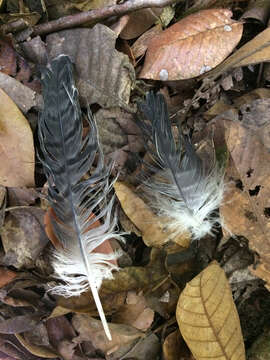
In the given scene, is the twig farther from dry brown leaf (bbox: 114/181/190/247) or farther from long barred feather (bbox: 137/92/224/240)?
dry brown leaf (bbox: 114/181/190/247)

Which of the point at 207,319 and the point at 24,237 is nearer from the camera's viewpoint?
the point at 207,319

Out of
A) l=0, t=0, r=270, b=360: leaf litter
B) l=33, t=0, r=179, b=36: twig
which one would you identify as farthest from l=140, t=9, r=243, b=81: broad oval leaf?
l=33, t=0, r=179, b=36: twig

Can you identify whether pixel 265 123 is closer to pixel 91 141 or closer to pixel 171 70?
pixel 171 70

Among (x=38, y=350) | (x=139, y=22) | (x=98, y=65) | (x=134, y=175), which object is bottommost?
(x=38, y=350)

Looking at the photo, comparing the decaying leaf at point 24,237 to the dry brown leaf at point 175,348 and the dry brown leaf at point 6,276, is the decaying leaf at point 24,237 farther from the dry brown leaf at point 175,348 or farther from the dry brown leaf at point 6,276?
the dry brown leaf at point 175,348

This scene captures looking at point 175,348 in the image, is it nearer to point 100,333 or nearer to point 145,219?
point 100,333

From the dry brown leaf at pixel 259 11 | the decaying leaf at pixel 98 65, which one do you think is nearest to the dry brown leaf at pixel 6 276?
the decaying leaf at pixel 98 65

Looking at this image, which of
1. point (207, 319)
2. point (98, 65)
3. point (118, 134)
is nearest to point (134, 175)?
point (118, 134)
